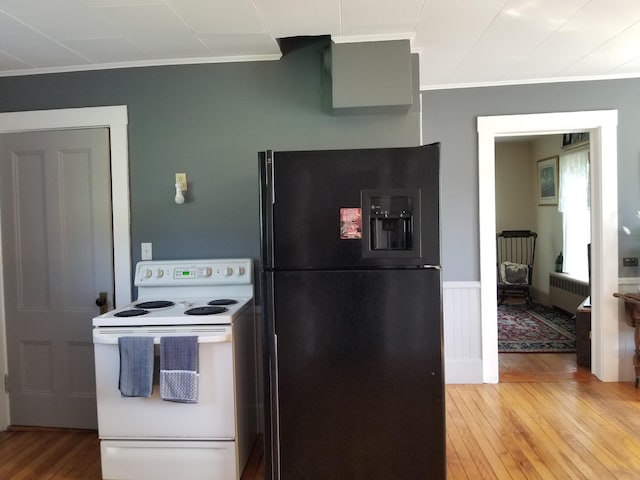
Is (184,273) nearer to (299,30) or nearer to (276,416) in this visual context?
(276,416)

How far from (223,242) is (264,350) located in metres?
0.95

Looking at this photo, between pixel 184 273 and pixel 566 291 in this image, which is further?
pixel 566 291

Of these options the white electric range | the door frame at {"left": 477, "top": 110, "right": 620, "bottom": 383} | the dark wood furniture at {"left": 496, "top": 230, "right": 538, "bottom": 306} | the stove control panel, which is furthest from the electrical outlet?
the dark wood furniture at {"left": 496, "top": 230, "right": 538, "bottom": 306}

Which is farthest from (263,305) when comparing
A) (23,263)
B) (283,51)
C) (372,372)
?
(23,263)

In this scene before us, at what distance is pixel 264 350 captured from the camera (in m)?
1.77

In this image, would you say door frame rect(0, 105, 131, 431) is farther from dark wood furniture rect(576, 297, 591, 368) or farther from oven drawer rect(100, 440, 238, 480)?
dark wood furniture rect(576, 297, 591, 368)

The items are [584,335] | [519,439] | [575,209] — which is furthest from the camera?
[575,209]

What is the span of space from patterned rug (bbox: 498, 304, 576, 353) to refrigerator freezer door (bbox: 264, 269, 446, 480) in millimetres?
2568

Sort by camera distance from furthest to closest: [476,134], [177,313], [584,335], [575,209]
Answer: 1. [575,209]
2. [584,335]
3. [476,134]
4. [177,313]

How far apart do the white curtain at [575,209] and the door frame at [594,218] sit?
1.64 meters

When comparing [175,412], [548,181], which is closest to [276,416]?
[175,412]

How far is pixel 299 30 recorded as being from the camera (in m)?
2.15

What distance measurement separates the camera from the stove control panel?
2389 mm

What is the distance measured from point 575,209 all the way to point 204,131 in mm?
4407
